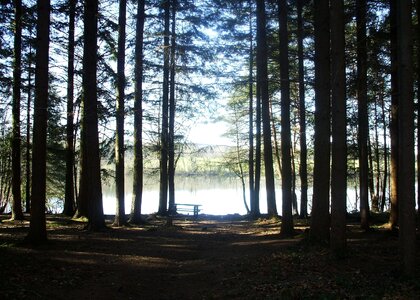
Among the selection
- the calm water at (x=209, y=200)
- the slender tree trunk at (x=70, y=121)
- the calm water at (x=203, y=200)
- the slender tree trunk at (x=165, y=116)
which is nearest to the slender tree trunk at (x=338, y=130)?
the slender tree trunk at (x=165, y=116)

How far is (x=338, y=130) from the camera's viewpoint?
9.12m

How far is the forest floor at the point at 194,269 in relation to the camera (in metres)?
7.12

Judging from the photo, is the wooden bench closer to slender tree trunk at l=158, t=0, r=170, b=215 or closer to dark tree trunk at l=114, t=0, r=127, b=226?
slender tree trunk at l=158, t=0, r=170, b=215

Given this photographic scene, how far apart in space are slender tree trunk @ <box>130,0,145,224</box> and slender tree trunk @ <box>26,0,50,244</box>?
6.62 meters

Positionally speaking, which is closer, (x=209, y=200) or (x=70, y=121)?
(x=70, y=121)

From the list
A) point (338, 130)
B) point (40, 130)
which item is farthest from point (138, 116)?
point (338, 130)

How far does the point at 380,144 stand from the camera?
33000mm

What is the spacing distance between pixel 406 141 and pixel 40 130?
28.6 feet

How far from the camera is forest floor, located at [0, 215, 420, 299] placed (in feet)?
23.4

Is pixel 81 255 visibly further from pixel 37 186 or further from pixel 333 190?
pixel 333 190

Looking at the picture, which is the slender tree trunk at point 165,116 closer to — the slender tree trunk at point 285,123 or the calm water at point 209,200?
the calm water at point 209,200

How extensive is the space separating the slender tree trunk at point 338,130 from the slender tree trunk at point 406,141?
1.76m

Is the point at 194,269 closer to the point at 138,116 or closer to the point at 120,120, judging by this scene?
the point at 120,120

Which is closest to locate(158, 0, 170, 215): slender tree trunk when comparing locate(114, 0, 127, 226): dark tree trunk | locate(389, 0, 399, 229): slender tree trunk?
locate(114, 0, 127, 226): dark tree trunk
